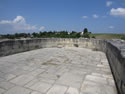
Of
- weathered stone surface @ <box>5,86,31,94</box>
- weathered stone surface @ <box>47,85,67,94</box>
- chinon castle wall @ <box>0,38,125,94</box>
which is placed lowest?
weathered stone surface @ <box>47,85,67,94</box>

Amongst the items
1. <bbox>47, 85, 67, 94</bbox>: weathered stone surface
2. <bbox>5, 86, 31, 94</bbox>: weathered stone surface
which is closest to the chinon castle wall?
<bbox>47, 85, 67, 94</bbox>: weathered stone surface

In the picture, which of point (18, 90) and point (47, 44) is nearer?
point (18, 90)

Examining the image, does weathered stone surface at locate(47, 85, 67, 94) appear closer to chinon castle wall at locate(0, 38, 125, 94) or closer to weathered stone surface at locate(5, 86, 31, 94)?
weathered stone surface at locate(5, 86, 31, 94)

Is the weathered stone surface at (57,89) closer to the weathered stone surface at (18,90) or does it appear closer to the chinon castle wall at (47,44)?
the weathered stone surface at (18,90)

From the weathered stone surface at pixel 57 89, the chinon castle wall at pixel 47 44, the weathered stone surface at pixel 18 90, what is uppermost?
the chinon castle wall at pixel 47 44

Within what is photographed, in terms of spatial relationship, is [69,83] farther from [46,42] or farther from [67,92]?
[46,42]

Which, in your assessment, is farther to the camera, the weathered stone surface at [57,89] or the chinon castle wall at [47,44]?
the chinon castle wall at [47,44]

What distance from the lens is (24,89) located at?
1.49m

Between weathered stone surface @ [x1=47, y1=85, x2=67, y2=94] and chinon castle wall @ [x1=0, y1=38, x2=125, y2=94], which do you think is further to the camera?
chinon castle wall @ [x1=0, y1=38, x2=125, y2=94]

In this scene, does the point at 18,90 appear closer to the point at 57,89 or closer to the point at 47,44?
the point at 57,89

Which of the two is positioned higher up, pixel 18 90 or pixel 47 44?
pixel 47 44

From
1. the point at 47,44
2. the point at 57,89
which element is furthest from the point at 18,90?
the point at 47,44

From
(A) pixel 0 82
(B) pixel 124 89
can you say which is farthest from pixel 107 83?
(A) pixel 0 82

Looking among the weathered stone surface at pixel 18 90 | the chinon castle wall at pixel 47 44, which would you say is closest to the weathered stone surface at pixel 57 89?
the weathered stone surface at pixel 18 90
